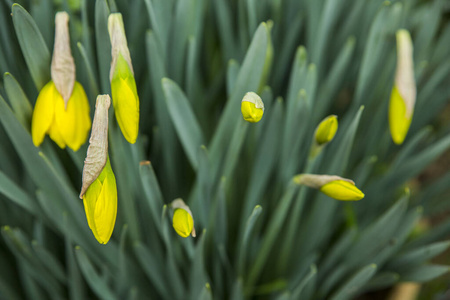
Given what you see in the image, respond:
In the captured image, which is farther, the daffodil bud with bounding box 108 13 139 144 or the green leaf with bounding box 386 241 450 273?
the green leaf with bounding box 386 241 450 273

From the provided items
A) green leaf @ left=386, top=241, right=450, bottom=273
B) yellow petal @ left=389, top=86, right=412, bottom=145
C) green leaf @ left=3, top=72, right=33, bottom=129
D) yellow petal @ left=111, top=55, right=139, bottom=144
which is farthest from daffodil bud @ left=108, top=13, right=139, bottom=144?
green leaf @ left=386, top=241, right=450, bottom=273

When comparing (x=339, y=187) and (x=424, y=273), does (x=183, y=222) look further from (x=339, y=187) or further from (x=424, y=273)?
(x=424, y=273)

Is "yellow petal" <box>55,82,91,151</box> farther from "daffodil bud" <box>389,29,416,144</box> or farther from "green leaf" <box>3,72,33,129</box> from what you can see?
"daffodil bud" <box>389,29,416,144</box>

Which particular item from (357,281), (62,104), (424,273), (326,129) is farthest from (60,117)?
(424,273)

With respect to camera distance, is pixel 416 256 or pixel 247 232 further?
pixel 416 256

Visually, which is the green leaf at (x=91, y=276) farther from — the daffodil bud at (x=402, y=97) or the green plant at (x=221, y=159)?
the daffodil bud at (x=402, y=97)
